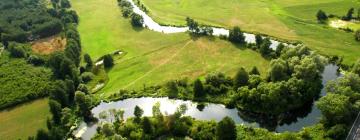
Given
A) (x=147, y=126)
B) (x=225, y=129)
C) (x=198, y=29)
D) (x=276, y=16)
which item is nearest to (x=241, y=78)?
(x=225, y=129)

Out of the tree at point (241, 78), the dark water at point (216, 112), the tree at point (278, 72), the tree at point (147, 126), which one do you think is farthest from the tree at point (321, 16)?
the tree at point (147, 126)

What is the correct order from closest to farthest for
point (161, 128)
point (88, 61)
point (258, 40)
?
point (161, 128)
point (258, 40)
point (88, 61)

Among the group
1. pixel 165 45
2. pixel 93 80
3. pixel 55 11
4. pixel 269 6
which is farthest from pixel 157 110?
pixel 55 11

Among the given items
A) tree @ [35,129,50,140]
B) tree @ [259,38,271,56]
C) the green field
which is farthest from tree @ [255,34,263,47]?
tree @ [35,129,50,140]

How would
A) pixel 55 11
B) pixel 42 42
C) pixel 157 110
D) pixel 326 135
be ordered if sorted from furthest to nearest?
pixel 55 11
pixel 42 42
pixel 157 110
pixel 326 135

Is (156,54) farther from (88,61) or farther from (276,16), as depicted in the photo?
(276,16)

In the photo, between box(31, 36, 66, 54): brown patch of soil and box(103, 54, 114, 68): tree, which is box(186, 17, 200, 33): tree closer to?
box(103, 54, 114, 68): tree

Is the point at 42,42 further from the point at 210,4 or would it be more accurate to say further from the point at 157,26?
the point at 210,4
